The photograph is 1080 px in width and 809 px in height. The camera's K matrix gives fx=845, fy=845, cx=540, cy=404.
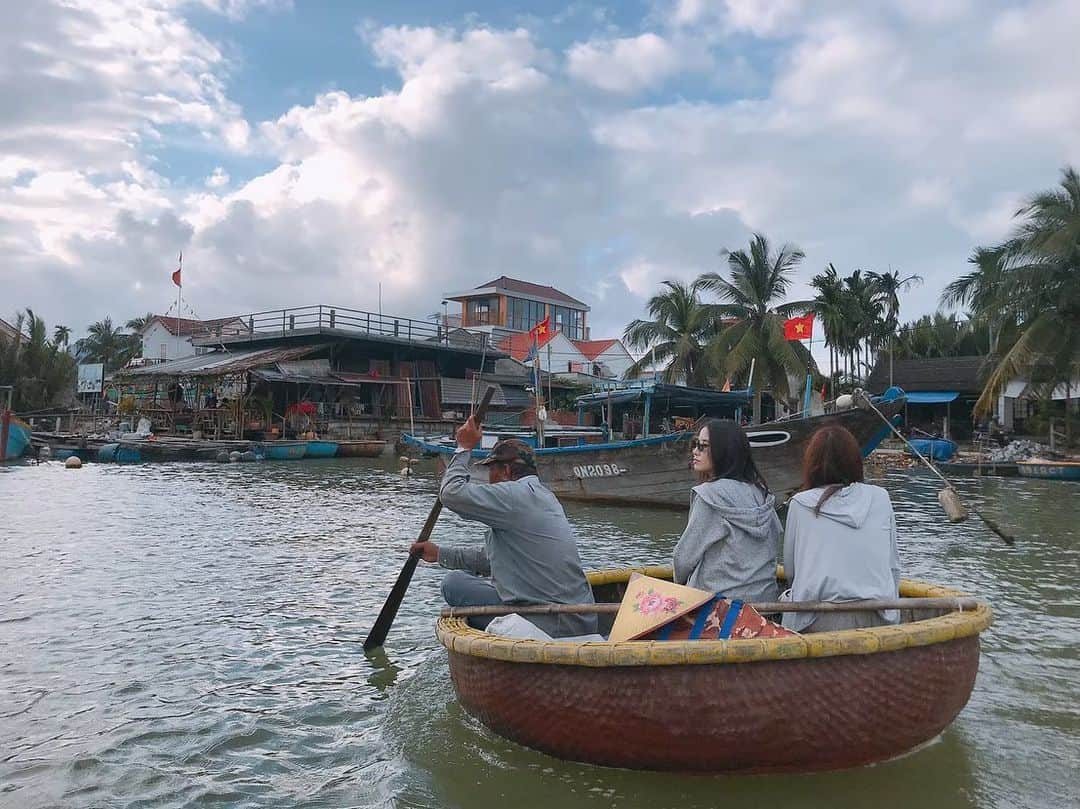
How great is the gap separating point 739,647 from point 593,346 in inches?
1922

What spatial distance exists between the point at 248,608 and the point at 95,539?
204 inches

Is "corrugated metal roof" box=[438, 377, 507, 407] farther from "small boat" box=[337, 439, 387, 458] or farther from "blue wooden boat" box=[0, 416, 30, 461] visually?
"blue wooden boat" box=[0, 416, 30, 461]

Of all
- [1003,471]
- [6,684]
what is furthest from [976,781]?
[1003,471]

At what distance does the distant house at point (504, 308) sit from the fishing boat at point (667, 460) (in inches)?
1215

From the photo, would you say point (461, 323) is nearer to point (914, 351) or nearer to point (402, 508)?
point (914, 351)

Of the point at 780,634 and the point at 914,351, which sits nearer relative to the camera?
the point at 780,634

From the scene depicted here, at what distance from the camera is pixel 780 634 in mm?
3719

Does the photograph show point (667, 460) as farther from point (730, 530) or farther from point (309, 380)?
point (309, 380)

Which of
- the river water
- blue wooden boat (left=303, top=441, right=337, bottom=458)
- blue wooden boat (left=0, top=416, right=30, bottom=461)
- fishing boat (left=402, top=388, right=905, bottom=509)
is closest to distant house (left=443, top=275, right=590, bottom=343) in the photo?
blue wooden boat (left=303, top=441, right=337, bottom=458)

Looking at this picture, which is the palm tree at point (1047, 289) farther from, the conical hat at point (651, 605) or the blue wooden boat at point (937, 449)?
the conical hat at point (651, 605)

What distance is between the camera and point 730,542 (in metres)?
4.01

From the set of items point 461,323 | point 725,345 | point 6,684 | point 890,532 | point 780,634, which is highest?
point 461,323

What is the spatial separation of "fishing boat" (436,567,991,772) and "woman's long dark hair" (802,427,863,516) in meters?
0.65

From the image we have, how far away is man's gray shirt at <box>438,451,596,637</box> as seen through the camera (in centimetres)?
438
